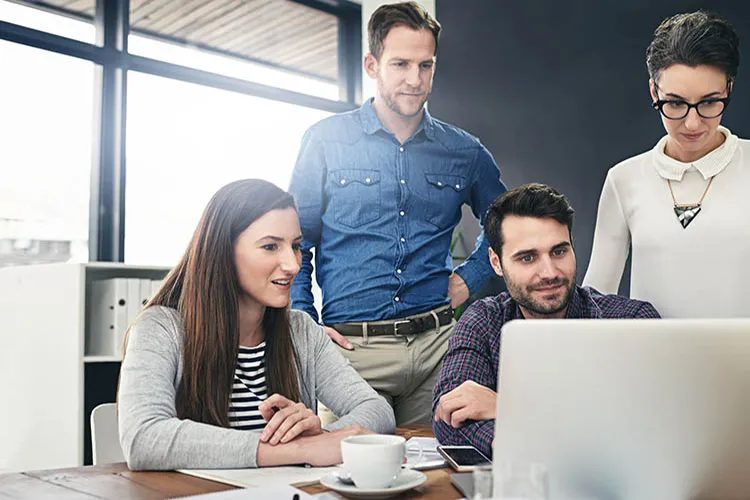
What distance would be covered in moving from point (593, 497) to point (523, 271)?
994 millimetres

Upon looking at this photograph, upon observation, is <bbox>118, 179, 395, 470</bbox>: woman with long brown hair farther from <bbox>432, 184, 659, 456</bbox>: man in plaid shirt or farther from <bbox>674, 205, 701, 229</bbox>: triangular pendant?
<bbox>674, 205, 701, 229</bbox>: triangular pendant

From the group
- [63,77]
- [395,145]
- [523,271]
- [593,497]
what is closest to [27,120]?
[63,77]

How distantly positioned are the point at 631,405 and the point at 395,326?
4.55ft

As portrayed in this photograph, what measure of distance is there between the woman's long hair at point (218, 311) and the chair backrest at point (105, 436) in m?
0.35

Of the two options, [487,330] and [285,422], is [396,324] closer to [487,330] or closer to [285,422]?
[487,330]

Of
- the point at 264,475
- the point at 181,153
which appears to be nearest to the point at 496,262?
the point at 264,475

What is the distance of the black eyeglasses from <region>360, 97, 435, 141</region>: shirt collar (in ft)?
2.55

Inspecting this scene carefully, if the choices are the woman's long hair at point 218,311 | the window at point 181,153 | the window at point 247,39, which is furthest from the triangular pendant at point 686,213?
the window at point 247,39

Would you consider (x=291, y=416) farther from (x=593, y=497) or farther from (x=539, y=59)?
(x=539, y=59)

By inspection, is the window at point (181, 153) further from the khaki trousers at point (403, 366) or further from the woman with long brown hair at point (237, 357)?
the woman with long brown hair at point (237, 357)

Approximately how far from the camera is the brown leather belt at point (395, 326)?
223 centimetres

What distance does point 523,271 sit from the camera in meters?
1.85

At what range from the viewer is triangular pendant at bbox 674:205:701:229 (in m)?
1.83

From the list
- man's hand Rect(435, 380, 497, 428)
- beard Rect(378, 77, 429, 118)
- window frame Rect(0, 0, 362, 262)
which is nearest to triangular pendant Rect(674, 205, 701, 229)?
man's hand Rect(435, 380, 497, 428)
